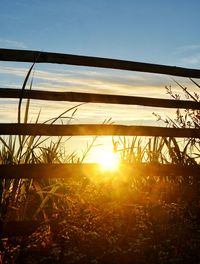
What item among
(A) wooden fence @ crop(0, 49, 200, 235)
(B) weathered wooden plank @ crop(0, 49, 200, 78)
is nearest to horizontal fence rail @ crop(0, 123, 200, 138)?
(A) wooden fence @ crop(0, 49, 200, 235)

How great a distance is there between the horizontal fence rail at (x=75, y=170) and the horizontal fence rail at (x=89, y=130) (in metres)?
0.22

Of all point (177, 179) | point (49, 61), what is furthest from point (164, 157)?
point (49, 61)

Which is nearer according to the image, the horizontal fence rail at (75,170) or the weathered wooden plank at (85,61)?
the horizontal fence rail at (75,170)

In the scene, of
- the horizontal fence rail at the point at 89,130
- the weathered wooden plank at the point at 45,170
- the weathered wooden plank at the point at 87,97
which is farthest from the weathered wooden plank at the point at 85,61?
the weathered wooden plank at the point at 45,170

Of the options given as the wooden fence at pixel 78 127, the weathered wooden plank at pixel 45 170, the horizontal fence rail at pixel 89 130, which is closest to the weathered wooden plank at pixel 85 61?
the wooden fence at pixel 78 127

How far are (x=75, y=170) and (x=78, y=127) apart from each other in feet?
1.01

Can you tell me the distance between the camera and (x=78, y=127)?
122 inches

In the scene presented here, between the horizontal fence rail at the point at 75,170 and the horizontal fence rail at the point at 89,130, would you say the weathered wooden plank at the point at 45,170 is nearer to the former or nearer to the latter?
the horizontal fence rail at the point at 75,170

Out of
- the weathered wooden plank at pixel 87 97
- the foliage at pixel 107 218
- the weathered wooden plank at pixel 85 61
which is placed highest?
the weathered wooden plank at pixel 85 61

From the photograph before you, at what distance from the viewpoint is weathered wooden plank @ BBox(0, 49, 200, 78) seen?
3029 mm

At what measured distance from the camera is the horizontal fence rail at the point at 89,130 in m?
2.92

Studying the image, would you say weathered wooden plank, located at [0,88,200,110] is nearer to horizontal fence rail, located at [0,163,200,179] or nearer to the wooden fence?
the wooden fence

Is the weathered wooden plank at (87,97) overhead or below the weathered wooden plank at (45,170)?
overhead

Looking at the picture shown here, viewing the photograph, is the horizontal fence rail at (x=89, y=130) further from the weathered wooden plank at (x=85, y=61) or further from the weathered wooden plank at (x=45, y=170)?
the weathered wooden plank at (x=85, y=61)
